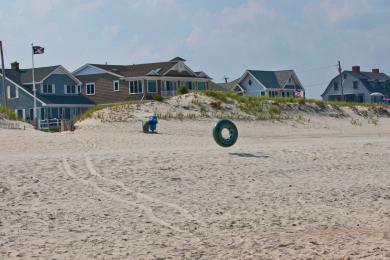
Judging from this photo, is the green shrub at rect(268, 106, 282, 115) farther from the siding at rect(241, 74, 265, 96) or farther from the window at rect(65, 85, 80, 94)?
the siding at rect(241, 74, 265, 96)

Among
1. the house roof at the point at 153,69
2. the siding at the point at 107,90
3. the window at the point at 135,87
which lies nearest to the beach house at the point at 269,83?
the house roof at the point at 153,69

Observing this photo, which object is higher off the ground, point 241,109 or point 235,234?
point 241,109

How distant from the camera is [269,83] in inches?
3083

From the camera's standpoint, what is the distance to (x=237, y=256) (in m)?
9.19

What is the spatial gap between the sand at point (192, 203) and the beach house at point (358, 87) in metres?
64.8

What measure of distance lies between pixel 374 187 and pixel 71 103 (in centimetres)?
4696

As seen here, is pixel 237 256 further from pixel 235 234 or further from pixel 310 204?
pixel 310 204

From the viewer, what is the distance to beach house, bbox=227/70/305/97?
77938mm

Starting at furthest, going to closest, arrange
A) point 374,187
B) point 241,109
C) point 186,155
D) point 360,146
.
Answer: point 241,109 < point 360,146 < point 186,155 < point 374,187

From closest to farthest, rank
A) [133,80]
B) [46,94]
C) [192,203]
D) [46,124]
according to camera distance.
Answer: [192,203] → [46,124] → [46,94] → [133,80]

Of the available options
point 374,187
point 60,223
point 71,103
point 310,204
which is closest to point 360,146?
point 374,187

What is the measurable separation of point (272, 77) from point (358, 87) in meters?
12.6

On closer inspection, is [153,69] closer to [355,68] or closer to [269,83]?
[269,83]

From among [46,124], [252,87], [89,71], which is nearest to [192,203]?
[46,124]
